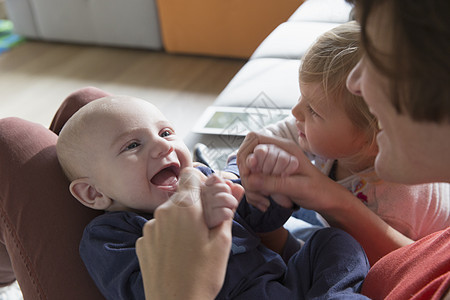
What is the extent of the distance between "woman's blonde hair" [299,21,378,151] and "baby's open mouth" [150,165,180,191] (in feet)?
1.10

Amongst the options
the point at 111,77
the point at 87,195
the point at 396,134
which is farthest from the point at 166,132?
the point at 111,77

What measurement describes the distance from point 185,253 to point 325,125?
514mm

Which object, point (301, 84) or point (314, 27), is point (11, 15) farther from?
point (301, 84)

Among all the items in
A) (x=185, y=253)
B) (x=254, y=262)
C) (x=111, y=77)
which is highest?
(x=185, y=253)

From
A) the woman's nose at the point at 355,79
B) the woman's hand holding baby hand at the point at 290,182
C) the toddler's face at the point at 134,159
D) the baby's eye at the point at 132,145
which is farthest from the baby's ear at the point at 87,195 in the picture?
the woman's nose at the point at 355,79

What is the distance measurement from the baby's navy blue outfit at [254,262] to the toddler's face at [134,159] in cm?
5

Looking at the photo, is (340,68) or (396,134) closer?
(396,134)

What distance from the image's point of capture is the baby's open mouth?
3.36 feet

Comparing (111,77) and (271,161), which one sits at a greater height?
(271,161)

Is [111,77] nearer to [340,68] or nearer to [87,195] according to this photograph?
[87,195]

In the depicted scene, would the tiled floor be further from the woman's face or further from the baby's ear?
the woman's face

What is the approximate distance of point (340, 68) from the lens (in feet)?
3.27

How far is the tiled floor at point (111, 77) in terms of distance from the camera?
2885 mm

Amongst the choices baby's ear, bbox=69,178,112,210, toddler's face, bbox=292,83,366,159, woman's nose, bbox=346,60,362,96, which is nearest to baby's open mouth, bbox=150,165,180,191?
baby's ear, bbox=69,178,112,210
